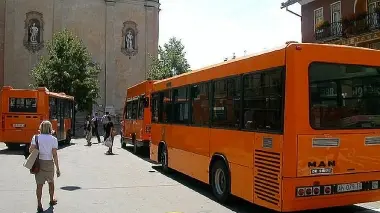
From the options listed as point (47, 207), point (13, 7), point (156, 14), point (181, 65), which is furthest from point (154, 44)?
point (47, 207)

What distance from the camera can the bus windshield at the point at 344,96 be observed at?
675 centimetres

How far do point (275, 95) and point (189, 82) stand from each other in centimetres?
419

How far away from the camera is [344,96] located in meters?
6.98

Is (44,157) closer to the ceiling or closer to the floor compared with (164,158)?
closer to the ceiling

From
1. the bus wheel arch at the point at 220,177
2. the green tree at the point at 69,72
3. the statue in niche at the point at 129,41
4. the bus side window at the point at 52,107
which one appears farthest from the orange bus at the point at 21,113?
the statue in niche at the point at 129,41

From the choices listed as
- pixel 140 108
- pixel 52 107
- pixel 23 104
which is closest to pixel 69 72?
pixel 52 107

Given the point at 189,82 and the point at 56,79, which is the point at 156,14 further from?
the point at 189,82

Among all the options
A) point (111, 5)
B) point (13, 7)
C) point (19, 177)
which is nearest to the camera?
point (19, 177)

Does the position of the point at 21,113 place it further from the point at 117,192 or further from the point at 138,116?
the point at 117,192

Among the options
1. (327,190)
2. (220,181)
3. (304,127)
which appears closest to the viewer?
(304,127)

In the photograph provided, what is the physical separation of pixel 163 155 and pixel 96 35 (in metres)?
37.7

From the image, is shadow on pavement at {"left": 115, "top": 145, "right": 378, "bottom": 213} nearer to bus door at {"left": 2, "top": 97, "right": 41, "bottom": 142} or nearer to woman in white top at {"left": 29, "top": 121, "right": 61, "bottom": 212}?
woman in white top at {"left": 29, "top": 121, "right": 61, "bottom": 212}

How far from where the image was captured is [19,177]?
12461mm

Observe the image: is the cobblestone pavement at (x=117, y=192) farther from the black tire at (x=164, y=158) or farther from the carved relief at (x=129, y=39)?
the carved relief at (x=129, y=39)
